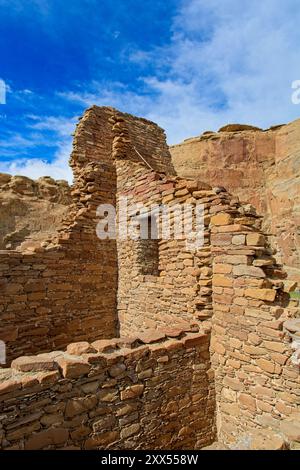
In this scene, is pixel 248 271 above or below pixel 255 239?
below

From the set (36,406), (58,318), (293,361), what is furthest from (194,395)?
(58,318)

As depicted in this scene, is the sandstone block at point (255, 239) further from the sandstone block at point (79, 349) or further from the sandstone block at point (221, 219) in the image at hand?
the sandstone block at point (79, 349)

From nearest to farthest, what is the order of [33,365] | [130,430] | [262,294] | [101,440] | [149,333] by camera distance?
[33,365]
[101,440]
[130,430]
[262,294]
[149,333]

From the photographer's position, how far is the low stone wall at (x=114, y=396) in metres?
2.80

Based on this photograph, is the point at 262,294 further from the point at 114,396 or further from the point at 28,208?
the point at 28,208

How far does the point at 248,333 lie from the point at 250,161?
20.7 meters

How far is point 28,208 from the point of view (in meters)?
16.5

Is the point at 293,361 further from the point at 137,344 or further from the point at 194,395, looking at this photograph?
the point at 137,344

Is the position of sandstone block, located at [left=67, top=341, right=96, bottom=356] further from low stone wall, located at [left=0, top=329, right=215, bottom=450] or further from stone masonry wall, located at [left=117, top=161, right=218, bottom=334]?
stone masonry wall, located at [left=117, top=161, right=218, bottom=334]

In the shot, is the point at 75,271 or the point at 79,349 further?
the point at 75,271

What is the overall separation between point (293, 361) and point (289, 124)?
22.5 meters

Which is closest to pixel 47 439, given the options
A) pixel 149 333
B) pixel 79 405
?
pixel 79 405

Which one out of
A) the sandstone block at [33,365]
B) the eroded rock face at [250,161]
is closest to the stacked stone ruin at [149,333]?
the sandstone block at [33,365]
